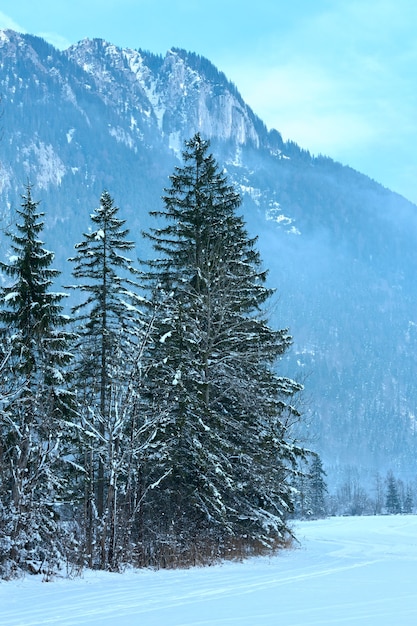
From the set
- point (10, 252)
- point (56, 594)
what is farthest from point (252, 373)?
point (56, 594)

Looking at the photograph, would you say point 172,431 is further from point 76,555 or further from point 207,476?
point 76,555

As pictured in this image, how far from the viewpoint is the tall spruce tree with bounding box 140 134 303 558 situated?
17062 millimetres

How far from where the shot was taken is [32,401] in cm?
1377

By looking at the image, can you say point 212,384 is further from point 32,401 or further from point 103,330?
point 32,401

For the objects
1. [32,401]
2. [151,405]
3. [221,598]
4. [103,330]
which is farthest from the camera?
[103,330]

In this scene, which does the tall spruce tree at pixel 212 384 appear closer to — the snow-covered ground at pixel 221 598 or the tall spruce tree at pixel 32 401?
the tall spruce tree at pixel 32 401

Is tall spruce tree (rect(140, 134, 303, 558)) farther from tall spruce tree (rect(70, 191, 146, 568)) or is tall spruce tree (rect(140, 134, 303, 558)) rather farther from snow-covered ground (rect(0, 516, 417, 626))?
snow-covered ground (rect(0, 516, 417, 626))

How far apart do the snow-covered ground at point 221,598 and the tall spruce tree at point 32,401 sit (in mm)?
1220

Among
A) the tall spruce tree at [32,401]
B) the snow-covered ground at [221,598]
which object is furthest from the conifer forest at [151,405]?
the snow-covered ground at [221,598]

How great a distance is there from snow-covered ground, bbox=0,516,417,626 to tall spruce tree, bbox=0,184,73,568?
122cm

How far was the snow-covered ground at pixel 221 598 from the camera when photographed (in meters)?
7.58

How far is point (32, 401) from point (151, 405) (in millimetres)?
3699

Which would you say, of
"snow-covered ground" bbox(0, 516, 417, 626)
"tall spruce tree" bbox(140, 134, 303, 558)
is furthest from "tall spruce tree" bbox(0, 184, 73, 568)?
"tall spruce tree" bbox(140, 134, 303, 558)

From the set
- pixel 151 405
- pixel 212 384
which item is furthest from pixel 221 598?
pixel 212 384
